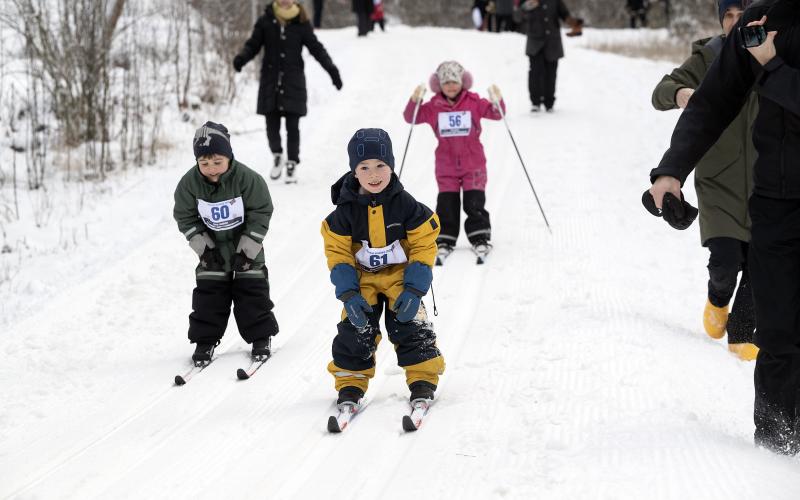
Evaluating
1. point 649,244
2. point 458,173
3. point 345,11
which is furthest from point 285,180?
point 345,11

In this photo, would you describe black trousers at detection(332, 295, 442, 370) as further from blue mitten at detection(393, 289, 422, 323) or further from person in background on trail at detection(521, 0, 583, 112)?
person in background on trail at detection(521, 0, 583, 112)

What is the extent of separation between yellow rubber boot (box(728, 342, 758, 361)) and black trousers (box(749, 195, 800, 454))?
66.4 inches

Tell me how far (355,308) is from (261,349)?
1.31 m

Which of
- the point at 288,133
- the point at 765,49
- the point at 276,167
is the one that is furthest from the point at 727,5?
the point at 276,167

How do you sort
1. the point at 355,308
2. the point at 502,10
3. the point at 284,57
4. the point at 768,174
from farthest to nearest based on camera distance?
the point at 502,10 → the point at 284,57 → the point at 355,308 → the point at 768,174

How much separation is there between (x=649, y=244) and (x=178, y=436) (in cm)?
459

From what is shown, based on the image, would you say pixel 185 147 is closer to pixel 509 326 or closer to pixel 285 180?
pixel 285 180

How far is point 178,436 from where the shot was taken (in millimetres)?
4008

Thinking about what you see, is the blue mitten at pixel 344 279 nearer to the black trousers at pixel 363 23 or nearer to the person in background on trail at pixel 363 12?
the person in background on trail at pixel 363 12

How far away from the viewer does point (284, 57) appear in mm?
8914

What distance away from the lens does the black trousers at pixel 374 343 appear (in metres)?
4.09

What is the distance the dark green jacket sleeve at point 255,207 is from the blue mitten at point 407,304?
1.28m

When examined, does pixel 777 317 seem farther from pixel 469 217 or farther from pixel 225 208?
pixel 469 217

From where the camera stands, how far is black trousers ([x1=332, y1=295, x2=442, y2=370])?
161 inches
